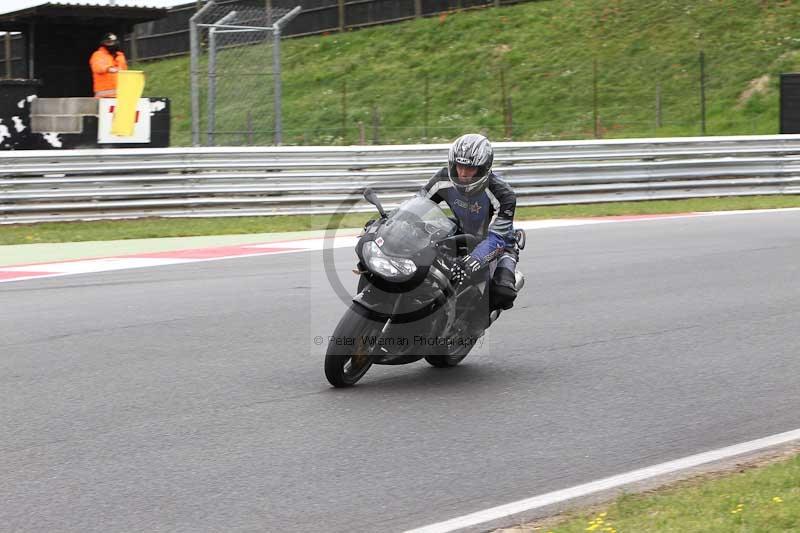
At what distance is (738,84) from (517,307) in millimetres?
23529

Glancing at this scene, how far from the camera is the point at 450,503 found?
5.05m

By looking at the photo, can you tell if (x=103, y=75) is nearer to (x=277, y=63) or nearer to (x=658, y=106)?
(x=277, y=63)

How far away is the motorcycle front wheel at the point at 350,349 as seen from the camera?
22.5 feet

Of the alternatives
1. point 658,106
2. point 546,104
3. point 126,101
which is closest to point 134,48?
point 546,104

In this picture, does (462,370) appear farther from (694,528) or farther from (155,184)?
(155,184)

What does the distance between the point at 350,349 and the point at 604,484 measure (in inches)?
83.7

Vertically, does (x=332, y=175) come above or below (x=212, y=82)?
below

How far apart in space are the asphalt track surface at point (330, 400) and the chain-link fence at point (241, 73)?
7554 millimetres

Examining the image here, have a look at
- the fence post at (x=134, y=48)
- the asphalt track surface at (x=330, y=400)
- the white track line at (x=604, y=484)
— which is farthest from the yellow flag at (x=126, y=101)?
the fence post at (x=134, y=48)

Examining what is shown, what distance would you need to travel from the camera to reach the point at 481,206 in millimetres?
7484

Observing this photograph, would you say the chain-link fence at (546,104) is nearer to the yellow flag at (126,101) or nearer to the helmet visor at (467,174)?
the yellow flag at (126,101)

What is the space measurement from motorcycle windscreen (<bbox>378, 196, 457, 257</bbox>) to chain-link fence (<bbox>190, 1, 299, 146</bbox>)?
12.1m

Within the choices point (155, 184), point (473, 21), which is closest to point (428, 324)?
point (155, 184)

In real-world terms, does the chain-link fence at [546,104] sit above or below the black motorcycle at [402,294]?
above
